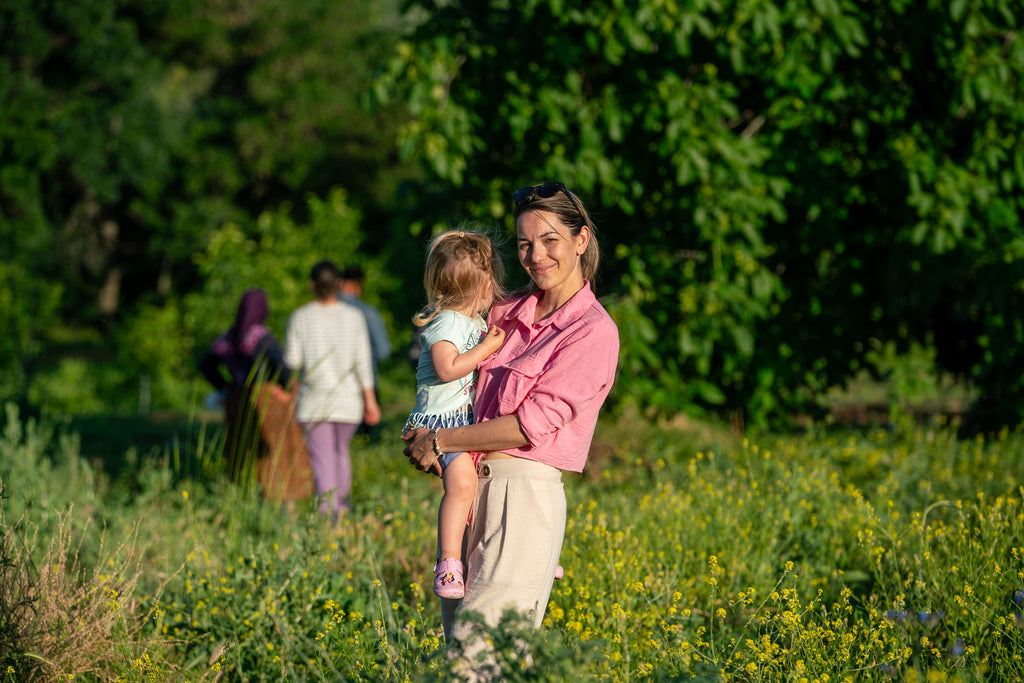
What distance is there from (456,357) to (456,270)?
255mm

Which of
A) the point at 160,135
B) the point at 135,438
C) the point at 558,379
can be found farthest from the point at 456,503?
the point at 160,135

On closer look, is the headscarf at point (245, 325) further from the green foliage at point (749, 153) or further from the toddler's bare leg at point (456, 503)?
the toddler's bare leg at point (456, 503)

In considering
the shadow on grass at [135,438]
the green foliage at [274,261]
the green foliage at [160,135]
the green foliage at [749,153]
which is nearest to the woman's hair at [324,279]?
the green foliage at [749,153]

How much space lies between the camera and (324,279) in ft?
17.9

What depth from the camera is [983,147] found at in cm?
579

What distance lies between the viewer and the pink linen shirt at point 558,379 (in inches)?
91.2

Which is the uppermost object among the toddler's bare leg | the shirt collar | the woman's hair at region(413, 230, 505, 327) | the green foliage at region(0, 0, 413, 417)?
the green foliage at region(0, 0, 413, 417)

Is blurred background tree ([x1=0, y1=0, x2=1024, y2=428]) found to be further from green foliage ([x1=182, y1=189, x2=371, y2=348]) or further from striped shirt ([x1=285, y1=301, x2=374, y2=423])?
green foliage ([x1=182, y1=189, x2=371, y2=348])

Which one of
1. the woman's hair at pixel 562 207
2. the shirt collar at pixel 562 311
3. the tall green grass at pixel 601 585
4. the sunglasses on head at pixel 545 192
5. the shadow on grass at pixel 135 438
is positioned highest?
the sunglasses on head at pixel 545 192

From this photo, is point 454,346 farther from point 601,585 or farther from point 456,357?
point 601,585

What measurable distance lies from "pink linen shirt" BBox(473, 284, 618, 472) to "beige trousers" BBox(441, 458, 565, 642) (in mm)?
62

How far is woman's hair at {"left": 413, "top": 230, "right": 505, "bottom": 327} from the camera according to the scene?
8.52 ft

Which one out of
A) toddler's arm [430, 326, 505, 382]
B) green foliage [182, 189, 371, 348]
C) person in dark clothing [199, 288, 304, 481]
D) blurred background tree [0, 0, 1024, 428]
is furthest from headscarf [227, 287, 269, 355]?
green foliage [182, 189, 371, 348]

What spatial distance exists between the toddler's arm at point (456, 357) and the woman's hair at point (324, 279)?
3.04 meters
